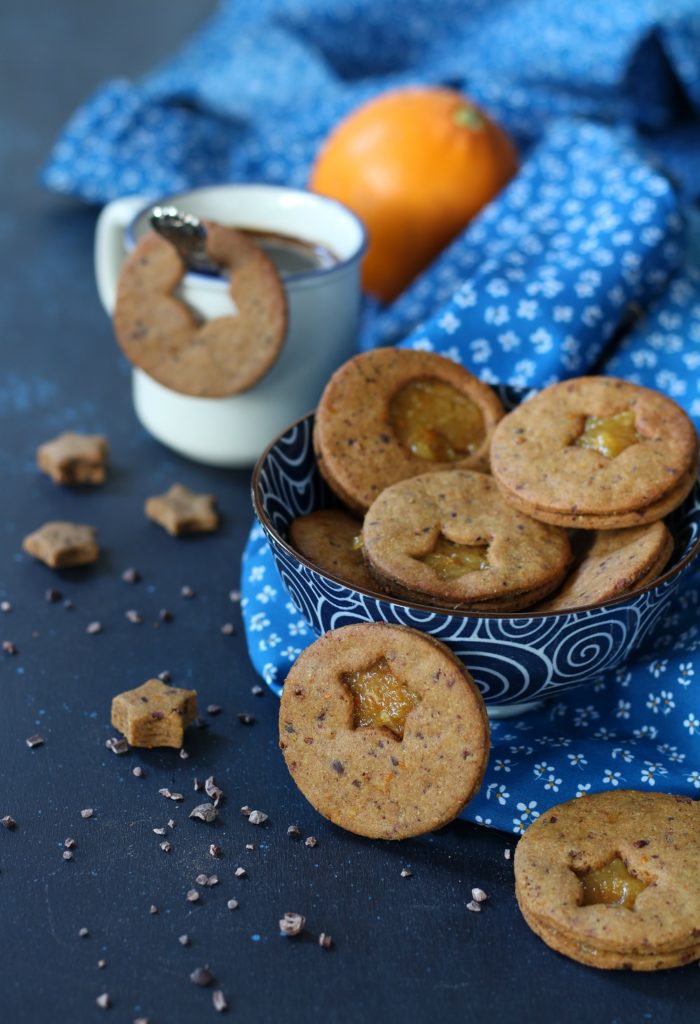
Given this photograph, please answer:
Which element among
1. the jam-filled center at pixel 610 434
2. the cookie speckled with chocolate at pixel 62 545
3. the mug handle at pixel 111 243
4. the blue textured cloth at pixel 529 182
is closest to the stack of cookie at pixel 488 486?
the jam-filled center at pixel 610 434

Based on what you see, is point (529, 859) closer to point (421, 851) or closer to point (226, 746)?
point (421, 851)

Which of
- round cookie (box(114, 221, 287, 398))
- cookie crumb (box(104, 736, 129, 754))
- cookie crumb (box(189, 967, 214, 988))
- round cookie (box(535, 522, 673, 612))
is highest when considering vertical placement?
round cookie (box(535, 522, 673, 612))

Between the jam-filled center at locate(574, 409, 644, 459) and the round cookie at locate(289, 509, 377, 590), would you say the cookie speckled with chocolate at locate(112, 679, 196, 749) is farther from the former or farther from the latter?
the jam-filled center at locate(574, 409, 644, 459)

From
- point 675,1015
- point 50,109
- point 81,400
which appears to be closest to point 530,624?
point 675,1015

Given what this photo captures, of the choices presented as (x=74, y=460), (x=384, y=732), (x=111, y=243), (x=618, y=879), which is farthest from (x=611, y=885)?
(x=111, y=243)

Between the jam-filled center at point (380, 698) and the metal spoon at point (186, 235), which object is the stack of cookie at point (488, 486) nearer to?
the jam-filled center at point (380, 698)

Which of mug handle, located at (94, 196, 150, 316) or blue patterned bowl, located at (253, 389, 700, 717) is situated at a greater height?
blue patterned bowl, located at (253, 389, 700, 717)

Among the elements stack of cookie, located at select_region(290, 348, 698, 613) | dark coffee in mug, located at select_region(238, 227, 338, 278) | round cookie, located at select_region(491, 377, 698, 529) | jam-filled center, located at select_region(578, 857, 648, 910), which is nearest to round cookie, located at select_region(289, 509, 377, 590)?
stack of cookie, located at select_region(290, 348, 698, 613)

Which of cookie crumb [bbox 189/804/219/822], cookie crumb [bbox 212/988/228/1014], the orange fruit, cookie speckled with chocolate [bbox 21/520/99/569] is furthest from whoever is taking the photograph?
the orange fruit
